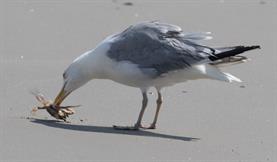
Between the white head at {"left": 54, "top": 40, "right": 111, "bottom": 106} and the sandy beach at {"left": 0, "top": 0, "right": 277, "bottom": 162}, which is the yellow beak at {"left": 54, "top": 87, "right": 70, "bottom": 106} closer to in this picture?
the white head at {"left": 54, "top": 40, "right": 111, "bottom": 106}

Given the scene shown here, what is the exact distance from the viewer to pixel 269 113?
10.9m

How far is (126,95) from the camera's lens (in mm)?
11609

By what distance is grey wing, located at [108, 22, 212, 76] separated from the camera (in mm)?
10570

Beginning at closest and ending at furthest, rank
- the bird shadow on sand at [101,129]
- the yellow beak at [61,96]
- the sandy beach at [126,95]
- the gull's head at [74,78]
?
the sandy beach at [126,95] → the bird shadow on sand at [101,129] → the yellow beak at [61,96] → the gull's head at [74,78]

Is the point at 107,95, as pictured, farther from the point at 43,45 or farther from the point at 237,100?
the point at 43,45

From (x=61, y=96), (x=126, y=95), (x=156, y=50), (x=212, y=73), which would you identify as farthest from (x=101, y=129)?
(x=126, y=95)

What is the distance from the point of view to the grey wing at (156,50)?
10.6m

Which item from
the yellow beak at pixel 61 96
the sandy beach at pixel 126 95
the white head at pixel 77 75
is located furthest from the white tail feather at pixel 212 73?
the yellow beak at pixel 61 96

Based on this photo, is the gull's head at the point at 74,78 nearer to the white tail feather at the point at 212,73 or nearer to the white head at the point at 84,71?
the white head at the point at 84,71

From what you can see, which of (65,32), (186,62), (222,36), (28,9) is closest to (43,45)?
(65,32)

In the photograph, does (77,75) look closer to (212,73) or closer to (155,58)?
(155,58)

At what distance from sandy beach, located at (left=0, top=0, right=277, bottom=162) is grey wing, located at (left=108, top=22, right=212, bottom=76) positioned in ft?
1.99

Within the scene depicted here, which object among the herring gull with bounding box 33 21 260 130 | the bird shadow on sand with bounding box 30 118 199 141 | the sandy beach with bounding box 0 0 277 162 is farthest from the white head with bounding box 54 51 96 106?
the bird shadow on sand with bounding box 30 118 199 141

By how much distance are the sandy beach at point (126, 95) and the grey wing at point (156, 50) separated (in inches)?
23.9
